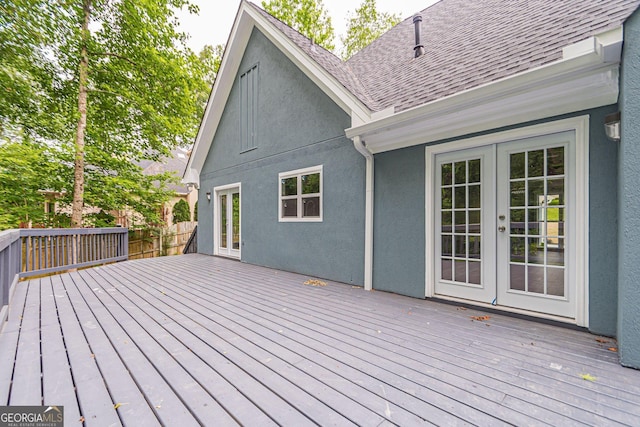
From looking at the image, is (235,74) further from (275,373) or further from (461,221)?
Answer: (275,373)

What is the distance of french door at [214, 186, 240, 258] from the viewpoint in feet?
25.3

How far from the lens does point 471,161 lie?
3.56 m

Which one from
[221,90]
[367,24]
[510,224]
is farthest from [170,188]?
[510,224]

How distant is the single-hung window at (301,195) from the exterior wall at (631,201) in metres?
3.89

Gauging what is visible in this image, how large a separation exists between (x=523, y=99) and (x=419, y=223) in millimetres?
1811

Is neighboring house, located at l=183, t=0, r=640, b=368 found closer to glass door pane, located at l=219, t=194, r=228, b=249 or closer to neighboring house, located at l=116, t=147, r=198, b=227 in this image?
glass door pane, located at l=219, t=194, r=228, b=249

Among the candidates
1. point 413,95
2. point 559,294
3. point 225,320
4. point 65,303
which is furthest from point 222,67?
point 559,294

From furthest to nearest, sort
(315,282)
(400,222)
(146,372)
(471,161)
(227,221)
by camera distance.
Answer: (227,221) < (315,282) < (400,222) < (471,161) < (146,372)

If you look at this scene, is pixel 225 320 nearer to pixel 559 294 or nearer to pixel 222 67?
pixel 559 294

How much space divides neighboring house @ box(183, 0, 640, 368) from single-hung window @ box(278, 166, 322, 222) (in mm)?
31

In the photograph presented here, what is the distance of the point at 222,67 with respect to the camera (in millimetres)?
7426

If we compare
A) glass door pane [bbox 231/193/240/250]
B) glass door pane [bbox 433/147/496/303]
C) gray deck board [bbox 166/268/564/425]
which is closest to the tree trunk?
glass door pane [bbox 231/193/240/250]

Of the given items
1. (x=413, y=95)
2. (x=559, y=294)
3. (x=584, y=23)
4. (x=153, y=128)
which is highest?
(x=153, y=128)

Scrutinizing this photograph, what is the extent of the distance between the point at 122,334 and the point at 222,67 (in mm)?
6964
